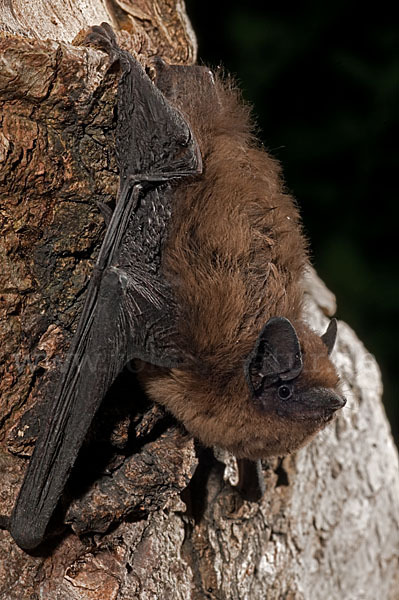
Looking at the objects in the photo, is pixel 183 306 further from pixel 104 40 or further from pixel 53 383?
pixel 104 40

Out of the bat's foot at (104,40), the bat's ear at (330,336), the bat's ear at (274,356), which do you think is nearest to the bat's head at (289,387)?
the bat's ear at (274,356)

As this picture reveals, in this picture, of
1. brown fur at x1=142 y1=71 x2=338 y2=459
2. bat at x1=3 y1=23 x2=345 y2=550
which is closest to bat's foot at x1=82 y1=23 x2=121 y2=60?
bat at x1=3 y1=23 x2=345 y2=550

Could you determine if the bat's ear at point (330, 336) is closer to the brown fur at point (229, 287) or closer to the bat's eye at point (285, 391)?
the brown fur at point (229, 287)

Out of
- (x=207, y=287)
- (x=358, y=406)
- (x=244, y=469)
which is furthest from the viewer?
(x=358, y=406)

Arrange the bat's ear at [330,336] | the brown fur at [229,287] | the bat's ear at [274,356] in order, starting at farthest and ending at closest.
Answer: the bat's ear at [330,336]
the brown fur at [229,287]
the bat's ear at [274,356]

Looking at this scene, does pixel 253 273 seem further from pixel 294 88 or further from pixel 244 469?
pixel 294 88

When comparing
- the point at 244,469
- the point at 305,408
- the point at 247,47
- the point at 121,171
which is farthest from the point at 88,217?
the point at 247,47

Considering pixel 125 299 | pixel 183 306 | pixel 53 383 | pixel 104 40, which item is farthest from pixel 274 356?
pixel 104 40

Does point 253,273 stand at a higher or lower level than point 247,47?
higher
